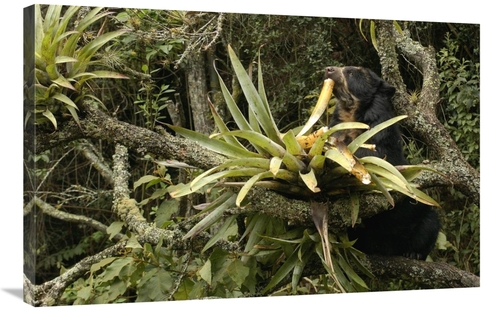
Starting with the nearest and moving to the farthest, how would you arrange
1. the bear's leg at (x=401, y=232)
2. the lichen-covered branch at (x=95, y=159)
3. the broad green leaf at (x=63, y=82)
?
the broad green leaf at (x=63, y=82) → the bear's leg at (x=401, y=232) → the lichen-covered branch at (x=95, y=159)

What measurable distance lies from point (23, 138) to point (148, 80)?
4.35 feet

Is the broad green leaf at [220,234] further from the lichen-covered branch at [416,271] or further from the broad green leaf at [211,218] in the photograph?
the lichen-covered branch at [416,271]

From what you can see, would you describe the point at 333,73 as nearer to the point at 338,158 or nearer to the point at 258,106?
the point at 258,106

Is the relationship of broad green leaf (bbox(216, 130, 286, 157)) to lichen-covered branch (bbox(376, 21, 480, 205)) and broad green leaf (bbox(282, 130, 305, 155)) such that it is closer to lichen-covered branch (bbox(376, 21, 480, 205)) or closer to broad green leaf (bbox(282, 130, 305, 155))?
broad green leaf (bbox(282, 130, 305, 155))

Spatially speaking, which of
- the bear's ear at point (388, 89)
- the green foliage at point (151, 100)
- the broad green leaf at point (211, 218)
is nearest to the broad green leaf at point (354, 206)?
the broad green leaf at point (211, 218)

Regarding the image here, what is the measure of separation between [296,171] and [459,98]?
1.86 m

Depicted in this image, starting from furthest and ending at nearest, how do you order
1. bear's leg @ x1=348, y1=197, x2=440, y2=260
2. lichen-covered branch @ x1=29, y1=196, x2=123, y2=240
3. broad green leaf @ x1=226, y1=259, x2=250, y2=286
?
1. lichen-covered branch @ x1=29, y1=196, x2=123, y2=240
2. bear's leg @ x1=348, y1=197, x2=440, y2=260
3. broad green leaf @ x1=226, y1=259, x2=250, y2=286

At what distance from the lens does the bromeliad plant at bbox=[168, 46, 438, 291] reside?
4605 mm

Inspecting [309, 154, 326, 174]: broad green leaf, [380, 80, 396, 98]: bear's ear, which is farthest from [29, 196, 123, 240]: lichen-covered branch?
[380, 80, 396, 98]: bear's ear

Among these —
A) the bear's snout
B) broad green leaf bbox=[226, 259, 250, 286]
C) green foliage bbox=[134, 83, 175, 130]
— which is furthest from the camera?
green foliage bbox=[134, 83, 175, 130]

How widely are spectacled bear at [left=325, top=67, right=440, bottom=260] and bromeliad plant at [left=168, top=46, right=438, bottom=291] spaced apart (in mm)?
408

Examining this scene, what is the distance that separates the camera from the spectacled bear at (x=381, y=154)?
5344 mm

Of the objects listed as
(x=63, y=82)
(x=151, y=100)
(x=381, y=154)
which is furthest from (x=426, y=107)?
(x=63, y=82)

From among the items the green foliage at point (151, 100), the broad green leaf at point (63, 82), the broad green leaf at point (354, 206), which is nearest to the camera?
the broad green leaf at point (63, 82)
